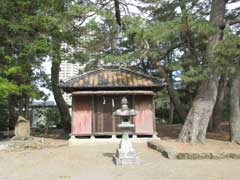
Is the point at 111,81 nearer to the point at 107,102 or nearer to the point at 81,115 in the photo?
the point at 107,102

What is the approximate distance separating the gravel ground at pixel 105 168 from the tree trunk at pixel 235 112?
545 centimetres

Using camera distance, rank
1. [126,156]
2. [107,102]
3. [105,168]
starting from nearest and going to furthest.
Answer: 1. [105,168]
2. [126,156]
3. [107,102]

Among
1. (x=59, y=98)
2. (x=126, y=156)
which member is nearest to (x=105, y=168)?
(x=126, y=156)

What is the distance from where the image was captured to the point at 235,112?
18984 millimetres

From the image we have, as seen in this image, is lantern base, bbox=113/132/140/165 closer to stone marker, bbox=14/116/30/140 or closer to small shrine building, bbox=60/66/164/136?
small shrine building, bbox=60/66/164/136

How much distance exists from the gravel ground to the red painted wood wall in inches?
242

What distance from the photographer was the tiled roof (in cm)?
2081

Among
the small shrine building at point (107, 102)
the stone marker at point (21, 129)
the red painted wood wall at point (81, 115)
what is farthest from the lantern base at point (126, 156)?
the stone marker at point (21, 129)

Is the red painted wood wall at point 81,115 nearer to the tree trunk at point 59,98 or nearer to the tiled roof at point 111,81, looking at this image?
the tiled roof at point 111,81

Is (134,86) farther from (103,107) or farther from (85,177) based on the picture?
(85,177)

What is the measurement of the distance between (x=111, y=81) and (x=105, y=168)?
10067 mm

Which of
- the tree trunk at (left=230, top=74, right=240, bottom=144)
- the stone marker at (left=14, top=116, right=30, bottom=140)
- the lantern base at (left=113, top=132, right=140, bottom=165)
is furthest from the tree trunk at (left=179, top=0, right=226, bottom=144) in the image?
the stone marker at (left=14, top=116, right=30, bottom=140)

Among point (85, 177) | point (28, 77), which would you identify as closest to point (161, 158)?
point (85, 177)

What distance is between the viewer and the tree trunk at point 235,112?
738 inches
